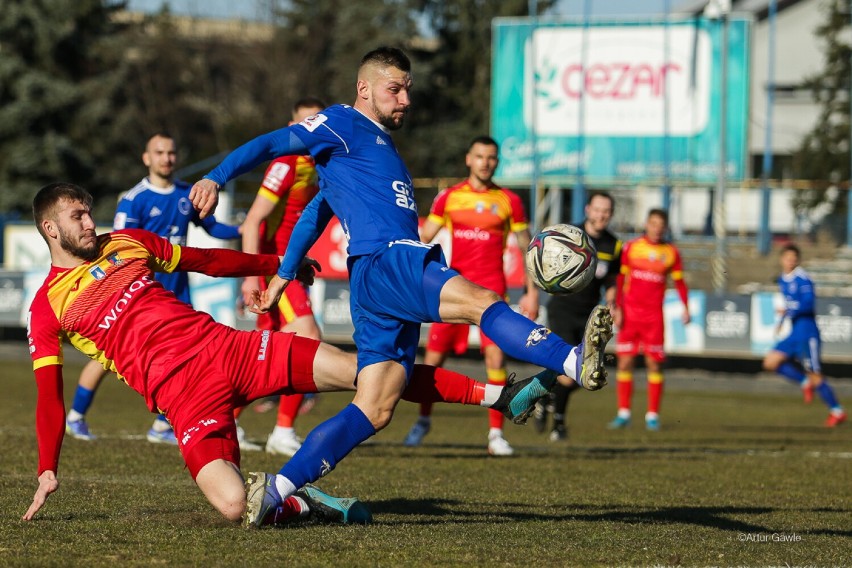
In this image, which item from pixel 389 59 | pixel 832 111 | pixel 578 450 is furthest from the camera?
pixel 832 111

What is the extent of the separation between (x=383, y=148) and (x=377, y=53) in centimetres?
51

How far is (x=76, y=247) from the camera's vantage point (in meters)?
6.06

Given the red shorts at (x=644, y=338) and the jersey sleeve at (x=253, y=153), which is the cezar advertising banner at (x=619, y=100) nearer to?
the red shorts at (x=644, y=338)

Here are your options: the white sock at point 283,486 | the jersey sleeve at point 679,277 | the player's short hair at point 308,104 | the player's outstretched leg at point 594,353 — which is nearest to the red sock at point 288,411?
Answer: the player's short hair at point 308,104

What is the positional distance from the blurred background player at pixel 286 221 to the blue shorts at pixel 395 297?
358 cm

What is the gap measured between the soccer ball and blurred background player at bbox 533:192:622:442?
6.28 meters

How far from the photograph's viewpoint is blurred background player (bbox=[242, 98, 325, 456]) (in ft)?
31.8

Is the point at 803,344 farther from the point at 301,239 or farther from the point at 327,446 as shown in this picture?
Result: the point at 327,446

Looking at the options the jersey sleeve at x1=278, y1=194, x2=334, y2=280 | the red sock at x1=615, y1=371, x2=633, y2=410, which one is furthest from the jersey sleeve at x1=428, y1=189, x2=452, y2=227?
the jersey sleeve at x1=278, y1=194, x2=334, y2=280

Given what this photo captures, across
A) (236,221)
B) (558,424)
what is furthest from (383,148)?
(236,221)

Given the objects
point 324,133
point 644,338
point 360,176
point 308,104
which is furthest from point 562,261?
point 644,338

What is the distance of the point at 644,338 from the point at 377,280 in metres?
9.32

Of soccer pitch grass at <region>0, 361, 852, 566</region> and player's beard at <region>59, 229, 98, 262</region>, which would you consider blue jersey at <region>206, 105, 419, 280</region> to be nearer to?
player's beard at <region>59, 229, 98, 262</region>

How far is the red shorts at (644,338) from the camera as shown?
14.8 metres
